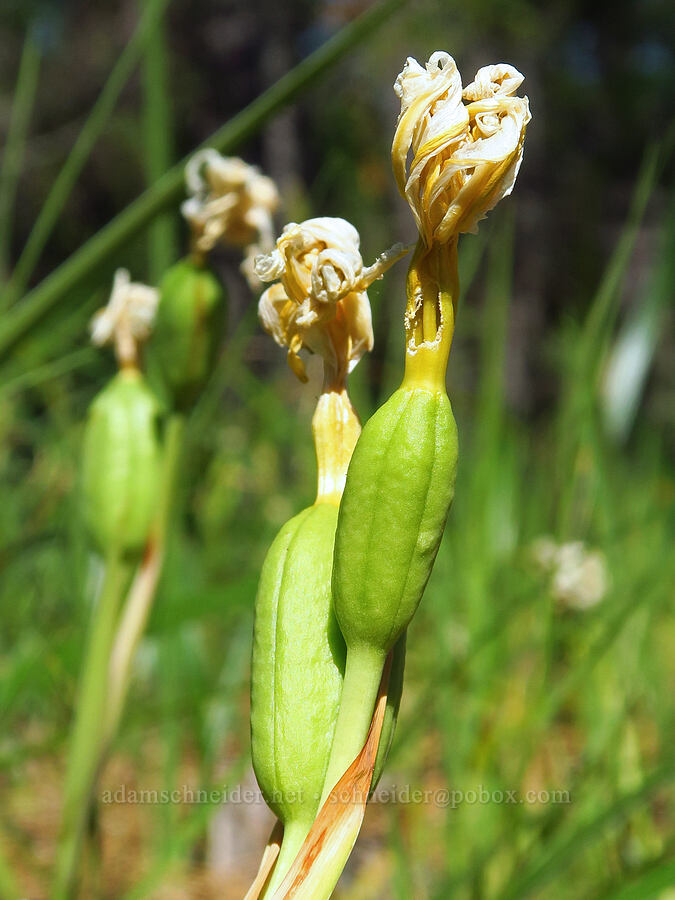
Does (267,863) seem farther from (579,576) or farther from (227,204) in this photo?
(579,576)

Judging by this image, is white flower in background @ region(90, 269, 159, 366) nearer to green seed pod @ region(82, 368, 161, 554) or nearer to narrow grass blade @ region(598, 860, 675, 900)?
green seed pod @ region(82, 368, 161, 554)

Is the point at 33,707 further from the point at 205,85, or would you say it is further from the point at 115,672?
the point at 205,85

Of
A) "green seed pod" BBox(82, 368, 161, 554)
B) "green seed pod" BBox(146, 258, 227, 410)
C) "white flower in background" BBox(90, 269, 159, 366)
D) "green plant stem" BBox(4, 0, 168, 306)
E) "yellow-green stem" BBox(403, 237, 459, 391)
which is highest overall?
"green plant stem" BBox(4, 0, 168, 306)

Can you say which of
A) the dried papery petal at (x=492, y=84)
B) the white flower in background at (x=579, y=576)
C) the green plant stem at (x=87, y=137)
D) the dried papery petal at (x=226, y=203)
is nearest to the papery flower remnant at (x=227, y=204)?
the dried papery petal at (x=226, y=203)

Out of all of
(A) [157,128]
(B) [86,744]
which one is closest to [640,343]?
(A) [157,128]

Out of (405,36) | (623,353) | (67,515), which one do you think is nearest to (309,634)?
(67,515)

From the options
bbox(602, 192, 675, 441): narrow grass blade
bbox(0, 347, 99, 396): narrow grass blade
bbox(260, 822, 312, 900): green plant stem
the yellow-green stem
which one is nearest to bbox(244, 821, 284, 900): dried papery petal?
bbox(260, 822, 312, 900): green plant stem
